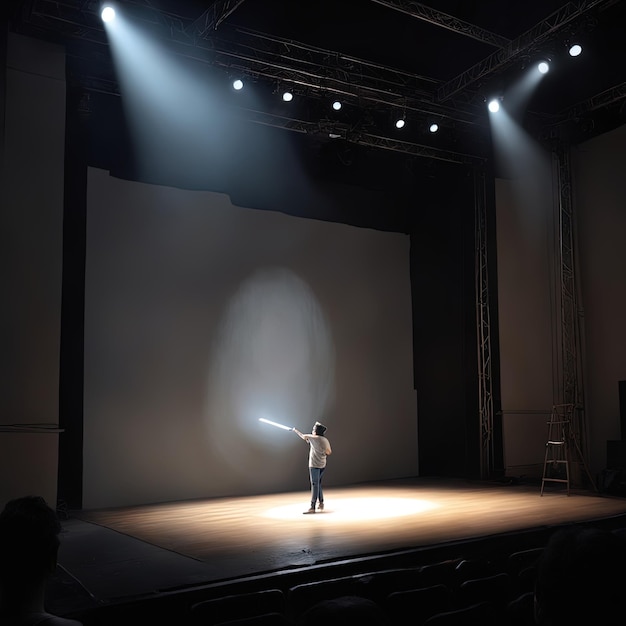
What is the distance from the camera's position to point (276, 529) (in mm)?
6355

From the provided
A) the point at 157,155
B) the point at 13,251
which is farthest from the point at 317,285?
the point at 13,251

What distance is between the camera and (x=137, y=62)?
794 centimetres

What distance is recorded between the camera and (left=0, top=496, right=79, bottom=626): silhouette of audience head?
173cm

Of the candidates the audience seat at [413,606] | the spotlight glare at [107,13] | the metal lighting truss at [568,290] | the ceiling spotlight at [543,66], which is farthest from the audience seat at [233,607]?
the metal lighting truss at [568,290]

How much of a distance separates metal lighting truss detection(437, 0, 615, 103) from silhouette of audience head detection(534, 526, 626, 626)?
6800 millimetres

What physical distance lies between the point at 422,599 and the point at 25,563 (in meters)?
1.95

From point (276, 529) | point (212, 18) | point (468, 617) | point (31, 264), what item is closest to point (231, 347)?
point (31, 264)

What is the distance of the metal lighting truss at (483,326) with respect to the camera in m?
10.1

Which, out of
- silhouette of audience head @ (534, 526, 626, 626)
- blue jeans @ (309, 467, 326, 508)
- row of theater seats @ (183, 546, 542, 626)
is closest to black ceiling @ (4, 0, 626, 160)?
blue jeans @ (309, 467, 326, 508)

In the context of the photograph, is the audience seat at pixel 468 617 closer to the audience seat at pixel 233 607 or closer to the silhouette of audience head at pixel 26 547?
the audience seat at pixel 233 607

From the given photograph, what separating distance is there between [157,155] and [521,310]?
5.93 metres

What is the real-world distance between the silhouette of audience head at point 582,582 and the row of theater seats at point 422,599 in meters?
1.44

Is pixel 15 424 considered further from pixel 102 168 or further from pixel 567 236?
pixel 567 236

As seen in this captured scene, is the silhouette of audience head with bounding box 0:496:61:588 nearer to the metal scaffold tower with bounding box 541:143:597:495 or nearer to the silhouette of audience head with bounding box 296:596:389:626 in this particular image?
the silhouette of audience head with bounding box 296:596:389:626
